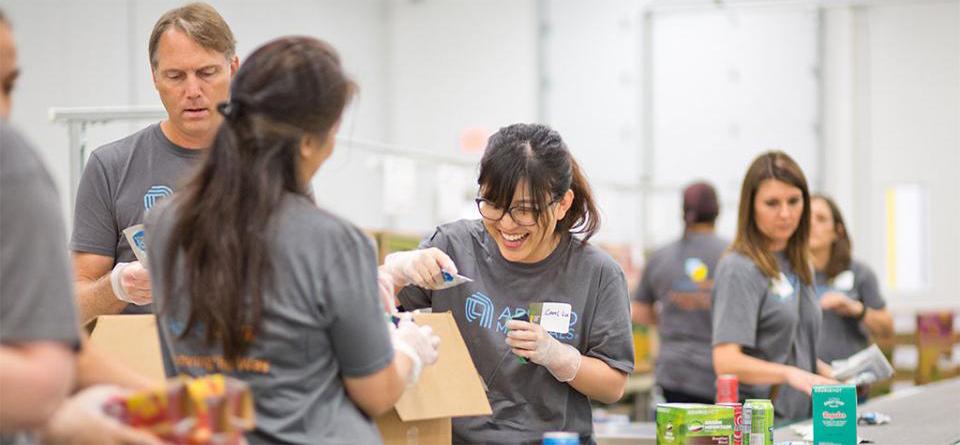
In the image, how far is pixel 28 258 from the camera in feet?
4.83

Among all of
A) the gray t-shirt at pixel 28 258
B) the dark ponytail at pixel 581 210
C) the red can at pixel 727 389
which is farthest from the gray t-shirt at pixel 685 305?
the gray t-shirt at pixel 28 258

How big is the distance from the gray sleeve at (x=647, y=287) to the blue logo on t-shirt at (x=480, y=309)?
3291 millimetres

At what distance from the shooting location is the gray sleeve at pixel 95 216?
2.68 m

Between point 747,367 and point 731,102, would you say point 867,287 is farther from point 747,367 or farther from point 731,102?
point 731,102

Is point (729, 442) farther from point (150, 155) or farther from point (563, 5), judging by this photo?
point (563, 5)

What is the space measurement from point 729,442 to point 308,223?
3.99 feet

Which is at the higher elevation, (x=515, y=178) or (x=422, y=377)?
(x=515, y=178)

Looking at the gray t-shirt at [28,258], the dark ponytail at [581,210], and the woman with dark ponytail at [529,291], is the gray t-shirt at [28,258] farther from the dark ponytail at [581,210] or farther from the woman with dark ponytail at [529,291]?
the dark ponytail at [581,210]

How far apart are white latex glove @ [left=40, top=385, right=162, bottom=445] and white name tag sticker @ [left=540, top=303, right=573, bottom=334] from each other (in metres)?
1.22

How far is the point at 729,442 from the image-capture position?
8.54 ft

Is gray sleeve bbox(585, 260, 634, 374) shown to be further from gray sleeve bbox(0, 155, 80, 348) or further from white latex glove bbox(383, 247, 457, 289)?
gray sleeve bbox(0, 155, 80, 348)

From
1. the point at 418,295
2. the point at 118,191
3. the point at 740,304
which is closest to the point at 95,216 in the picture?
the point at 118,191

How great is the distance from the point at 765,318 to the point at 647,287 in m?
2.17

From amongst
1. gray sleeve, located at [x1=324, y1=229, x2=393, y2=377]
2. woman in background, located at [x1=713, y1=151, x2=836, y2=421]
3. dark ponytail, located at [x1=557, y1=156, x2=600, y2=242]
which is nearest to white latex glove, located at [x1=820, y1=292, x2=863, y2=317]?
Answer: woman in background, located at [x1=713, y1=151, x2=836, y2=421]
